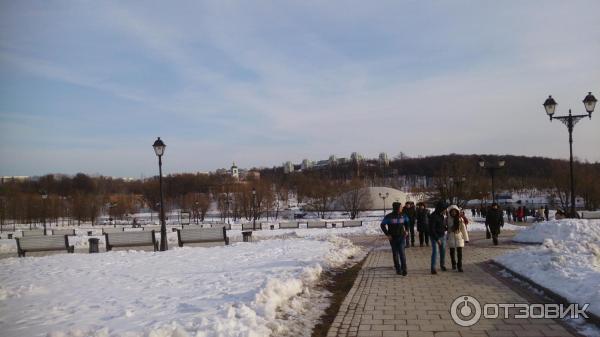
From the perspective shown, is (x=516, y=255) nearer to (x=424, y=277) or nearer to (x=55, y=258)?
(x=424, y=277)

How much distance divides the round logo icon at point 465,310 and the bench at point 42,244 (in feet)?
44.7

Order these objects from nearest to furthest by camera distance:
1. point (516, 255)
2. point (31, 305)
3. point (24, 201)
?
1. point (31, 305)
2. point (516, 255)
3. point (24, 201)

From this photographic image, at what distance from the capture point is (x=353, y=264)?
39.8ft

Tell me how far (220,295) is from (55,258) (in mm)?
7578

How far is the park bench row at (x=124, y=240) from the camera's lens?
15.7 meters

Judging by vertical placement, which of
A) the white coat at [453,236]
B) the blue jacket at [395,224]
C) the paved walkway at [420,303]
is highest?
→ the blue jacket at [395,224]

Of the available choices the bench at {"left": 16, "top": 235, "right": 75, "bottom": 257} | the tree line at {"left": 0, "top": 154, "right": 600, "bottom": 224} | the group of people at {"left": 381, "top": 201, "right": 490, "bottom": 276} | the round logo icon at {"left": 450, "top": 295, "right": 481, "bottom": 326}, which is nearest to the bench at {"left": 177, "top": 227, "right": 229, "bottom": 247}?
the bench at {"left": 16, "top": 235, "right": 75, "bottom": 257}

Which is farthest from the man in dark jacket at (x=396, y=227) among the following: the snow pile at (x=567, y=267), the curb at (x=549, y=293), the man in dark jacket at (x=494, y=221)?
the man in dark jacket at (x=494, y=221)

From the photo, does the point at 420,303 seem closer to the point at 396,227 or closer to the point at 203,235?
the point at 396,227

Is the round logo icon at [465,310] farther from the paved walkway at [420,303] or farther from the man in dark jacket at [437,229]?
the man in dark jacket at [437,229]

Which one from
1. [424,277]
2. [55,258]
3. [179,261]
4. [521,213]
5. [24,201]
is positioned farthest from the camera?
[24,201]

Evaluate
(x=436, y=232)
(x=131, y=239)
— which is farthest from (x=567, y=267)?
(x=131, y=239)

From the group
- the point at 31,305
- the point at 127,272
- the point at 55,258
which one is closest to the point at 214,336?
the point at 31,305

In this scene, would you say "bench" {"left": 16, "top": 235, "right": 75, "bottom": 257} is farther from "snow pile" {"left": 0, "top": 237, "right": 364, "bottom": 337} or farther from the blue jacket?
the blue jacket
